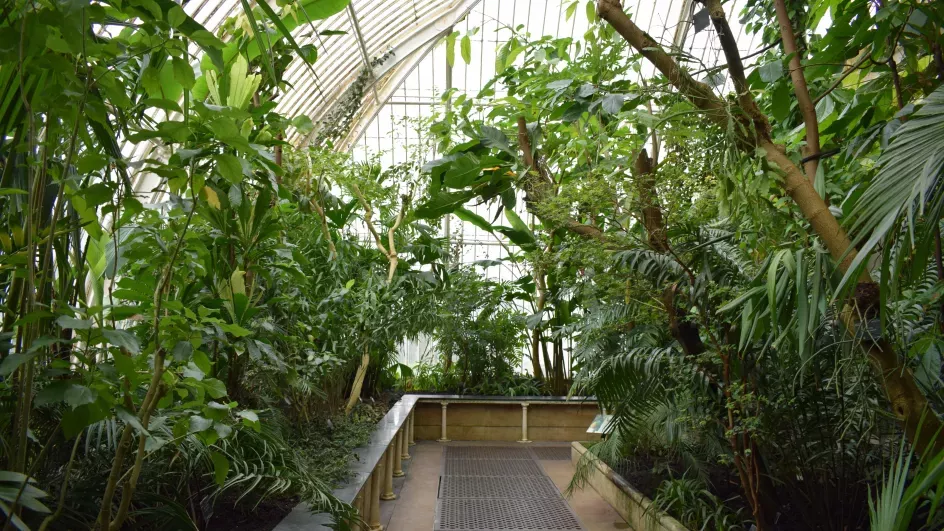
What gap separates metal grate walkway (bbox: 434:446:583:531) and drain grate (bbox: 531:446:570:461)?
0.03ft

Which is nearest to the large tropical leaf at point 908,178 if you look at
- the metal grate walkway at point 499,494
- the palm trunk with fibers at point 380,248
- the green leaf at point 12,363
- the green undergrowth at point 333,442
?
the green leaf at point 12,363

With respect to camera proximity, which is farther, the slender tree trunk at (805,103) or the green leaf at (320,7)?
the green leaf at (320,7)

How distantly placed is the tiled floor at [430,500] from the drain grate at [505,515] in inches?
3.1

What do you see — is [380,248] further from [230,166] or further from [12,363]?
[12,363]

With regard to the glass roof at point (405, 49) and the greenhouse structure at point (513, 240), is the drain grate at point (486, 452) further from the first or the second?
the glass roof at point (405, 49)

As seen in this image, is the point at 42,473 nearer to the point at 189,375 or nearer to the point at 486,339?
the point at 189,375

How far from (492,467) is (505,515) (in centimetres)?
169

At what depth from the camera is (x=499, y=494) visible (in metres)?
5.11

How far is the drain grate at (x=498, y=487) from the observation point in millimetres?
5085

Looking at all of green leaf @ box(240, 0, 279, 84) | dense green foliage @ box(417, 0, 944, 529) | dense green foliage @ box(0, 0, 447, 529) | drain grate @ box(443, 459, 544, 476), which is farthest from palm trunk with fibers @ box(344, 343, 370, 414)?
green leaf @ box(240, 0, 279, 84)

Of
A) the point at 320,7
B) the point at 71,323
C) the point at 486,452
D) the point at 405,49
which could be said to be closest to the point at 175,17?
the point at 71,323

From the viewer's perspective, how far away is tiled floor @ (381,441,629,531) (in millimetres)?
4301

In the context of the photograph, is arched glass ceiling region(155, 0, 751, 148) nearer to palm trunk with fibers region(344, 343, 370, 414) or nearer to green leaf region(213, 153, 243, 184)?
palm trunk with fibers region(344, 343, 370, 414)

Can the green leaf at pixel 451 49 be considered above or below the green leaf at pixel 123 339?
above
